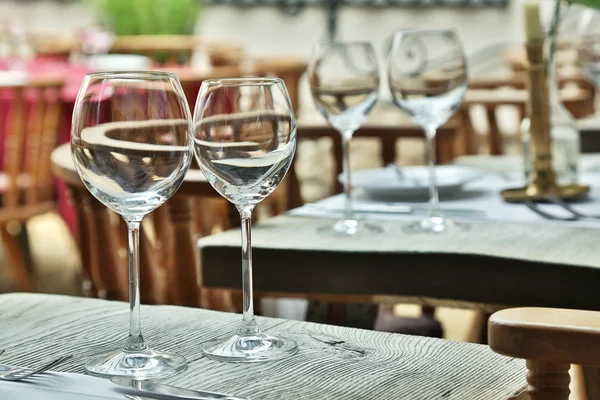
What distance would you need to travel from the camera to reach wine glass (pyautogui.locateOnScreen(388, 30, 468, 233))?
1.13 metres

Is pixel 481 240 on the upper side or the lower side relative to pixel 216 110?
lower

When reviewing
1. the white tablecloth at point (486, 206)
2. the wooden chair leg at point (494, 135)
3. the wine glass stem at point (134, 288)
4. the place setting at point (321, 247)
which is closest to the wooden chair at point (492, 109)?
the wooden chair leg at point (494, 135)

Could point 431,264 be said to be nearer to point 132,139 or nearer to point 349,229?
point 349,229

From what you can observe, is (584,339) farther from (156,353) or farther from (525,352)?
(156,353)

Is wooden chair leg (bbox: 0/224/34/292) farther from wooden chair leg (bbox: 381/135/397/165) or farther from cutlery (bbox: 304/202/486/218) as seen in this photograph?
cutlery (bbox: 304/202/486/218)

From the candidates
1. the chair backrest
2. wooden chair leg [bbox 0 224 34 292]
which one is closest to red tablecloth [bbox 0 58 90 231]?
the chair backrest

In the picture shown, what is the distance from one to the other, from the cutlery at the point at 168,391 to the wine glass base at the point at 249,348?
78 millimetres

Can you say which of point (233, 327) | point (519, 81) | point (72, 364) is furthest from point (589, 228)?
point (519, 81)

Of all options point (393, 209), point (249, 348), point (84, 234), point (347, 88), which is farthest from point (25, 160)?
point (249, 348)

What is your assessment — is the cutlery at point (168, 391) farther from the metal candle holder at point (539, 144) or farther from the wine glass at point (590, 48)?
the wine glass at point (590, 48)

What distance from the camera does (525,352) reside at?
610 millimetres

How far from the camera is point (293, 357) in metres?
0.68

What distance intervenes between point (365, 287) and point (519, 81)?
2203mm

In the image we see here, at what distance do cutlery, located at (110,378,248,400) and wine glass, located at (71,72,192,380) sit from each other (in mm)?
31
